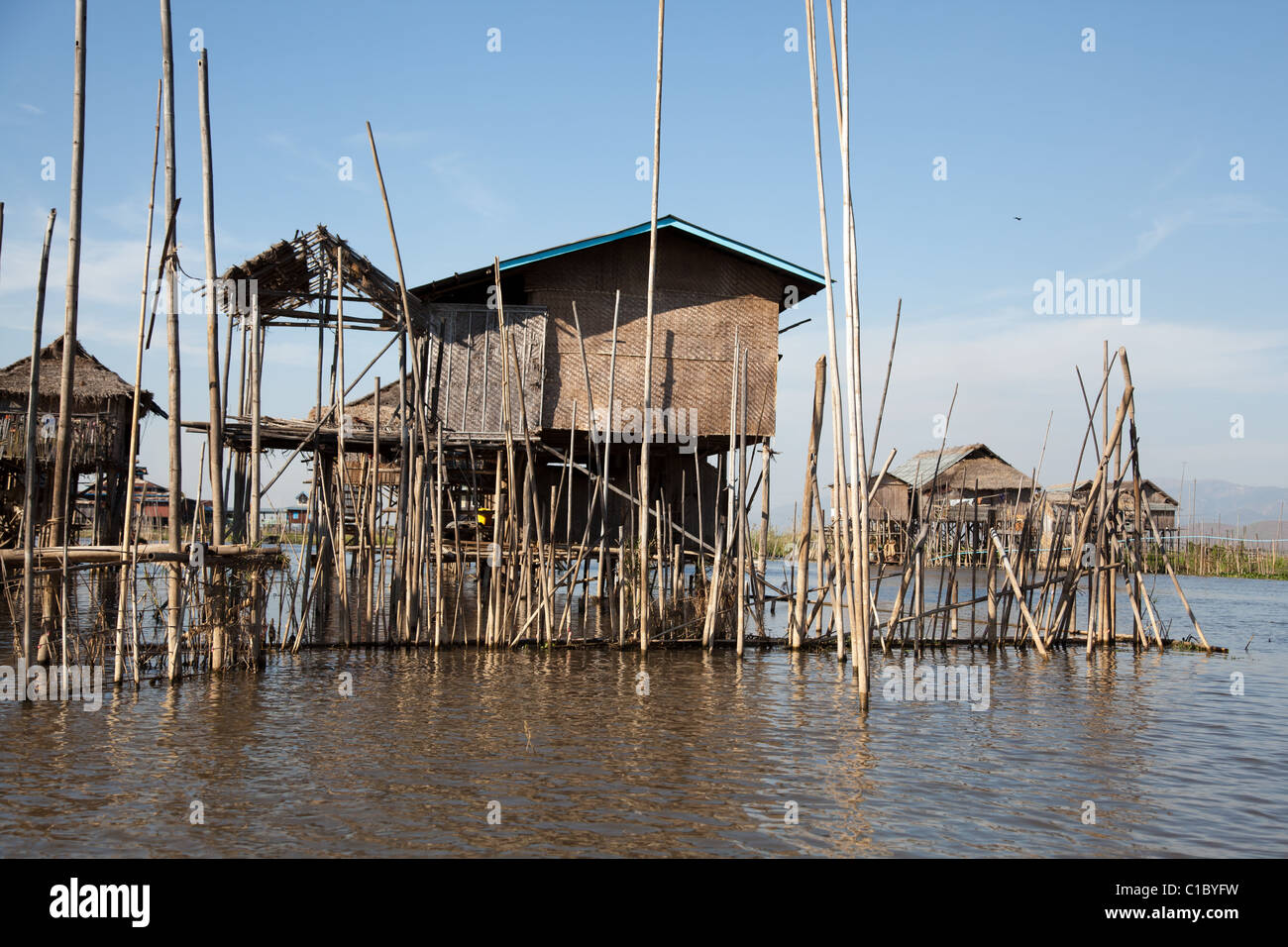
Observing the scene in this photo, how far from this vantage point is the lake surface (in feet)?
18.6

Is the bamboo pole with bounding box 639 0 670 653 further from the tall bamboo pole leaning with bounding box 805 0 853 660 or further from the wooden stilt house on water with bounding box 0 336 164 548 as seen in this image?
the wooden stilt house on water with bounding box 0 336 164 548

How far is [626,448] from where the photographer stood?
54.4 ft

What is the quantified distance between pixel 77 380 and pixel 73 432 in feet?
3.68

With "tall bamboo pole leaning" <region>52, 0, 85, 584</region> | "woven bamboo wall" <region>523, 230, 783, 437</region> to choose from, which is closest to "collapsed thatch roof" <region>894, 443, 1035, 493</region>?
"woven bamboo wall" <region>523, 230, 783, 437</region>

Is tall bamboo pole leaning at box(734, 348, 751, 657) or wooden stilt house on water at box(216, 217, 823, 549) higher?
wooden stilt house on water at box(216, 217, 823, 549)

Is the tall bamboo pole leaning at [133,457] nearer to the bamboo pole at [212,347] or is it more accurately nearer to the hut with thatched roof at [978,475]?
the bamboo pole at [212,347]

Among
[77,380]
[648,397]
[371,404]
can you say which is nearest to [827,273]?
[648,397]

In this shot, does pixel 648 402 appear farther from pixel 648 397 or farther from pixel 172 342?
pixel 172 342

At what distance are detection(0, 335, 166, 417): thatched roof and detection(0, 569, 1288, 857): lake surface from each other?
37.0 ft

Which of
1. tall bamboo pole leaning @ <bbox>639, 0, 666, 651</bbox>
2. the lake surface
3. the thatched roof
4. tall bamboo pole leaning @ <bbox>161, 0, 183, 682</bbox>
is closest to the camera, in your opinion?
the lake surface

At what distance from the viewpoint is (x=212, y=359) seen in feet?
30.5

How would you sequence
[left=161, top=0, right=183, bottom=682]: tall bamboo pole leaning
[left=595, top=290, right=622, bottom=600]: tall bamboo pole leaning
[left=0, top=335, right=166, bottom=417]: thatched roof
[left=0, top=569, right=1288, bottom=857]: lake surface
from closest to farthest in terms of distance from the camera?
[left=0, top=569, right=1288, bottom=857]: lake surface → [left=161, top=0, right=183, bottom=682]: tall bamboo pole leaning → [left=595, top=290, right=622, bottom=600]: tall bamboo pole leaning → [left=0, top=335, right=166, bottom=417]: thatched roof
